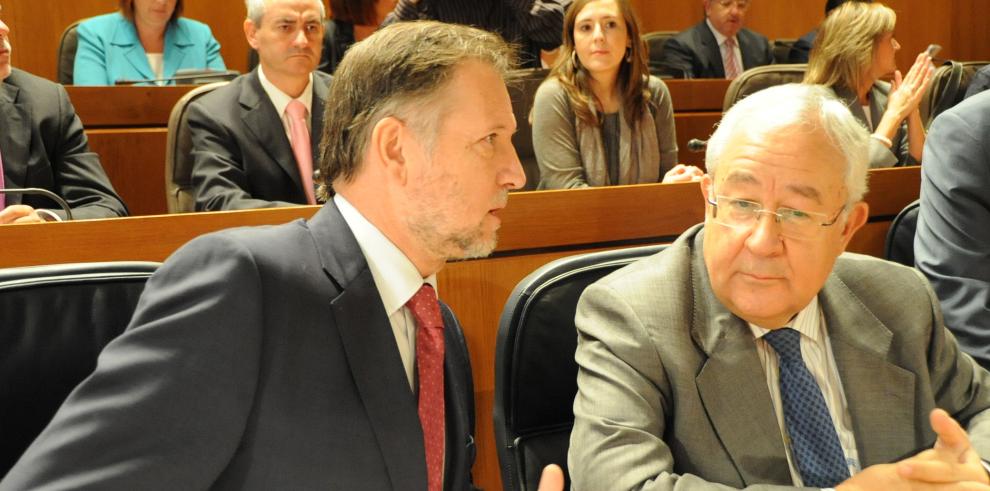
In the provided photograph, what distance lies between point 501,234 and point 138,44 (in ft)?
10.1

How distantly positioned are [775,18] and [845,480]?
718 cm

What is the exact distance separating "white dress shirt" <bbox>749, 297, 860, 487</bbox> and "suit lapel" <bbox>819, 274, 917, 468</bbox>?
2 centimetres

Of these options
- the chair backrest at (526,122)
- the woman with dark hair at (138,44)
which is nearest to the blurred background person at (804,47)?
the chair backrest at (526,122)

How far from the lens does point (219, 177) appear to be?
3234 millimetres

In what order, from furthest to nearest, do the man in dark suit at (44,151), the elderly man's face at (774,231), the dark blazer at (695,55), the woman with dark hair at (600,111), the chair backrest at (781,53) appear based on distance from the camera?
the chair backrest at (781,53) < the dark blazer at (695,55) < the woman with dark hair at (600,111) < the man in dark suit at (44,151) < the elderly man's face at (774,231)

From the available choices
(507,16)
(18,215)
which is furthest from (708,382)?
(507,16)

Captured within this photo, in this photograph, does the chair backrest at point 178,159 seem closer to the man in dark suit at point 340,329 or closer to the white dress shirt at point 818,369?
the man in dark suit at point 340,329

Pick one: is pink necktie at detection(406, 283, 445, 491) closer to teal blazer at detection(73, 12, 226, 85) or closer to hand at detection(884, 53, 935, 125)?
hand at detection(884, 53, 935, 125)

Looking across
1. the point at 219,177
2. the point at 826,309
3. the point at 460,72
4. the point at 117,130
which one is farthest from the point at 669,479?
the point at 117,130

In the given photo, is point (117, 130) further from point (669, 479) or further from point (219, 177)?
point (669, 479)

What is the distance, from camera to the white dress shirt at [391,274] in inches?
56.1

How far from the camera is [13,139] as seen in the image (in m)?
3.23

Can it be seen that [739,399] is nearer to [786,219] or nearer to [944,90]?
[786,219]

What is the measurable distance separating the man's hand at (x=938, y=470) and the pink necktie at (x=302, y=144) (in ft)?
7.34
